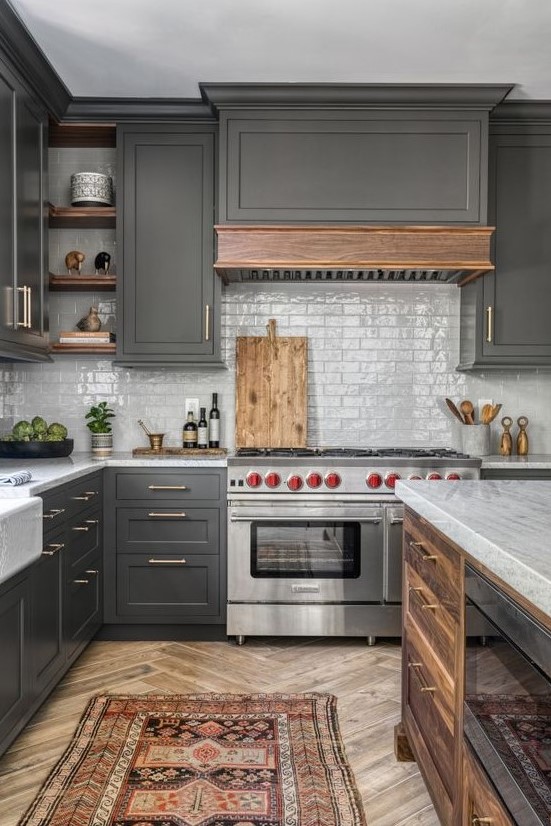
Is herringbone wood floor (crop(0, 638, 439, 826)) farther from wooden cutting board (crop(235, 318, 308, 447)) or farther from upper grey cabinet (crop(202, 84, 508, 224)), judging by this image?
upper grey cabinet (crop(202, 84, 508, 224))

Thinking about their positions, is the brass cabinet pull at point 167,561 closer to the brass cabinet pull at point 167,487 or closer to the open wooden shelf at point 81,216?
the brass cabinet pull at point 167,487

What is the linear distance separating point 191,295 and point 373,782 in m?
2.54

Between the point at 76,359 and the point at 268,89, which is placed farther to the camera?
the point at 76,359

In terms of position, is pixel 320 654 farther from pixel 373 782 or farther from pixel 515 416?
pixel 515 416

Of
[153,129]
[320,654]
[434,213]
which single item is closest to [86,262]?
[153,129]

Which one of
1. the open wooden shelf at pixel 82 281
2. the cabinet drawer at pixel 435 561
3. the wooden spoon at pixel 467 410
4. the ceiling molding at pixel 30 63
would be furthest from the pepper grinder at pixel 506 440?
the ceiling molding at pixel 30 63

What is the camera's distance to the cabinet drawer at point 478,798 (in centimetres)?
130

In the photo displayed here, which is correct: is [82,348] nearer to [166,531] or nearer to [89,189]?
[89,189]

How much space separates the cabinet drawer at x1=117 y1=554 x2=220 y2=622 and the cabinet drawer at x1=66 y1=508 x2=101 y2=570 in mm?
231

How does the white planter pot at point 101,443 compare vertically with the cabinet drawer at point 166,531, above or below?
above

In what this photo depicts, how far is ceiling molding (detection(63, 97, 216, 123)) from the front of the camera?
149 inches

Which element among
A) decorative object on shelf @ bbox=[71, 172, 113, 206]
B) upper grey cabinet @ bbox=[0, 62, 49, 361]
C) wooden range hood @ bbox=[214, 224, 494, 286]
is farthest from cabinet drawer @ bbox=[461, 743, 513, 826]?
decorative object on shelf @ bbox=[71, 172, 113, 206]

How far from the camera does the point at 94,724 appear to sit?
2.65 m

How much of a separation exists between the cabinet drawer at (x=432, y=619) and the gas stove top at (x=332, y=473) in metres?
1.25
